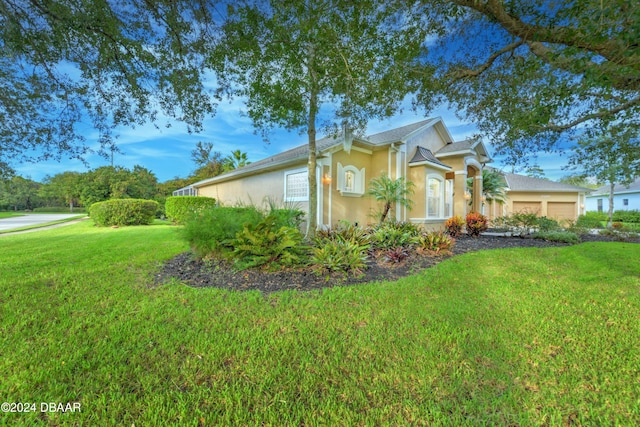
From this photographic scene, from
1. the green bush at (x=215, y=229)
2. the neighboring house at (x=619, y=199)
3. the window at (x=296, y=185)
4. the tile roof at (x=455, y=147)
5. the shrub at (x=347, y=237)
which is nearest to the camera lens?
the green bush at (x=215, y=229)

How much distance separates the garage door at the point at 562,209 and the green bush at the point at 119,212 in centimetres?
2926

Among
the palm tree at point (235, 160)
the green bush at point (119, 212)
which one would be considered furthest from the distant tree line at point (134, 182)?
the green bush at point (119, 212)

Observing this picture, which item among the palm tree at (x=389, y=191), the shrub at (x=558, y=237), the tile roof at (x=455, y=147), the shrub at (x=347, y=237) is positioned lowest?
the shrub at (x=558, y=237)

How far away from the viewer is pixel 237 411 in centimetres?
176

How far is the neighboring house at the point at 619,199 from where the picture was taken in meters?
25.1

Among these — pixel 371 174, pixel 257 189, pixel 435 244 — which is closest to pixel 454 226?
pixel 371 174

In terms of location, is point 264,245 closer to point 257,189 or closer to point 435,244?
point 435,244

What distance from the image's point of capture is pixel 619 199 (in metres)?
27.1

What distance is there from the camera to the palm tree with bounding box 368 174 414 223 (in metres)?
9.75

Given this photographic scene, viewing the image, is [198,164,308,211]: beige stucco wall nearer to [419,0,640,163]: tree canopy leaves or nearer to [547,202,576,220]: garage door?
[419,0,640,163]: tree canopy leaves

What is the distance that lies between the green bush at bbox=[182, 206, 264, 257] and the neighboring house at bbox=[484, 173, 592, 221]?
2082 cm

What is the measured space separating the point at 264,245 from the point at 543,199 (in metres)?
24.6

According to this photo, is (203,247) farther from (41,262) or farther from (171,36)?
(171,36)

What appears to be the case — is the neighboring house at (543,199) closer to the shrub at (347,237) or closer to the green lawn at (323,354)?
the shrub at (347,237)
